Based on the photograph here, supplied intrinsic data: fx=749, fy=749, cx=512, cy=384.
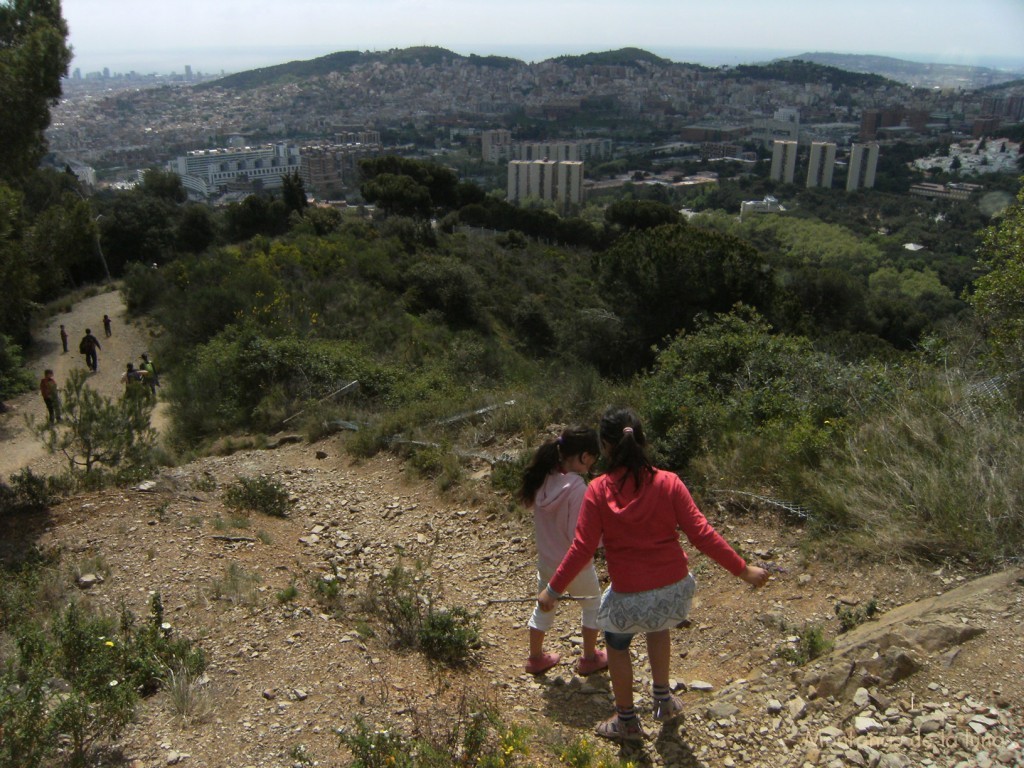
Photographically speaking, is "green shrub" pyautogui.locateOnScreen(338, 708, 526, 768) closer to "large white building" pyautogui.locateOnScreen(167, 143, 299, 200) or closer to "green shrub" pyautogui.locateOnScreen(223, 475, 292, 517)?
"green shrub" pyautogui.locateOnScreen(223, 475, 292, 517)

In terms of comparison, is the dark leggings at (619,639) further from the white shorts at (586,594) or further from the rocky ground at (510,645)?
the white shorts at (586,594)

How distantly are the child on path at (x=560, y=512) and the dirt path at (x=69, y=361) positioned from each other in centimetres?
727

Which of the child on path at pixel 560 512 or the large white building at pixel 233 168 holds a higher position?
the child on path at pixel 560 512

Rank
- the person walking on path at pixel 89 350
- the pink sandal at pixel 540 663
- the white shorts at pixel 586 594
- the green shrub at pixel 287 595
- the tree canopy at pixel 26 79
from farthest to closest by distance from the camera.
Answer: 1. the person walking on path at pixel 89 350
2. the tree canopy at pixel 26 79
3. the green shrub at pixel 287 595
4. the pink sandal at pixel 540 663
5. the white shorts at pixel 586 594

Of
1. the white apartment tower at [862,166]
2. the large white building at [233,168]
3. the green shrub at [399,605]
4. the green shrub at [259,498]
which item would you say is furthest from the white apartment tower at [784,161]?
the green shrub at [399,605]

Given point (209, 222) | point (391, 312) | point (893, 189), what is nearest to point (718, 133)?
point (893, 189)

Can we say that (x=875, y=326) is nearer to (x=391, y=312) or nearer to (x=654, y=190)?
(x=391, y=312)

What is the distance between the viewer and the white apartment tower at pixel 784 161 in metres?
74.4

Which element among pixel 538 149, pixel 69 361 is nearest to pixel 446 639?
pixel 69 361

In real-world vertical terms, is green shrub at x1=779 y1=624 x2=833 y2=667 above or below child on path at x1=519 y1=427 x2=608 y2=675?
below

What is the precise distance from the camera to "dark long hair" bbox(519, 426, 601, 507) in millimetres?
3014

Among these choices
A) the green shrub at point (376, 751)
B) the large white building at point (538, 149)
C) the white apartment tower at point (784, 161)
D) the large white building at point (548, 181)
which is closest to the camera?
the green shrub at point (376, 751)

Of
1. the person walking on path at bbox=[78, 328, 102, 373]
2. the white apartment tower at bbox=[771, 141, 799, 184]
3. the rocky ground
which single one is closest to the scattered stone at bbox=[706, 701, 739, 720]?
the rocky ground

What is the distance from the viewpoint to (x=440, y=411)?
7309mm
